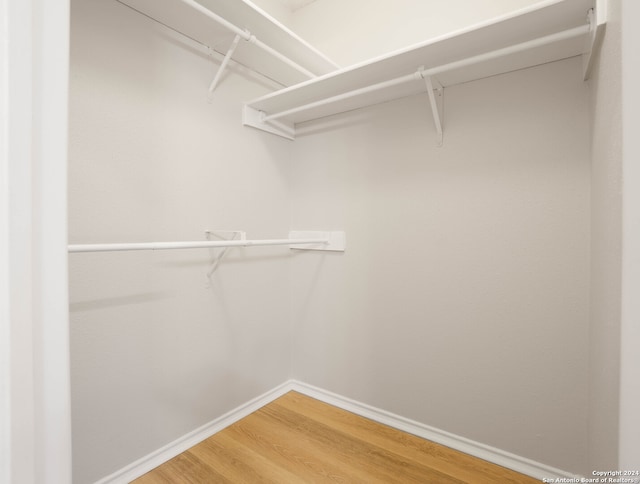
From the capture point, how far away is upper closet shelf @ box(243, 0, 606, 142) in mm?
1059

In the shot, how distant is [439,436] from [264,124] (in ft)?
6.40

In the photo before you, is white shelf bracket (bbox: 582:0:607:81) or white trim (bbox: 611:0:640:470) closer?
white trim (bbox: 611:0:640:470)

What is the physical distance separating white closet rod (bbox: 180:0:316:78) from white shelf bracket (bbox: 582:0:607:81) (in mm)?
1256

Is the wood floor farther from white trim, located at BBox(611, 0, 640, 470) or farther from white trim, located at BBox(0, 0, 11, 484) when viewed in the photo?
white trim, located at BBox(0, 0, 11, 484)

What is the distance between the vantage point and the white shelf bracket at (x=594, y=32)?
2.92 feet

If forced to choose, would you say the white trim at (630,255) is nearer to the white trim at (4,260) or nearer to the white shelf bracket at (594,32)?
the white shelf bracket at (594,32)

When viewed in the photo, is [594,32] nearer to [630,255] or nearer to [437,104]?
[437,104]

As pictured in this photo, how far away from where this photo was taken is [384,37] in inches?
70.5

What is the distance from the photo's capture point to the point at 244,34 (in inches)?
55.9

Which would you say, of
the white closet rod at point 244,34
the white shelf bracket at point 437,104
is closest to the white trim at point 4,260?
the white closet rod at point 244,34

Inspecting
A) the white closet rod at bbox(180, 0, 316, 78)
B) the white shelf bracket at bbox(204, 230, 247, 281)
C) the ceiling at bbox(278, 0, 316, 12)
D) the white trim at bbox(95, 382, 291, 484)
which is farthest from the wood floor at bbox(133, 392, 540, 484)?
the ceiling at bbox(278, 0, 316, 12)

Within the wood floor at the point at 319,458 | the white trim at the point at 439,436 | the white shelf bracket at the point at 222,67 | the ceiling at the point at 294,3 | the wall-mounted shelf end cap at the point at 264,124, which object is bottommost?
the wood floor at the point at 319,458

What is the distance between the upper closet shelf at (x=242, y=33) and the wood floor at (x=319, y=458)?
5.92 ft

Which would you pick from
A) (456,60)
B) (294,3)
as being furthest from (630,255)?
(294,3)
